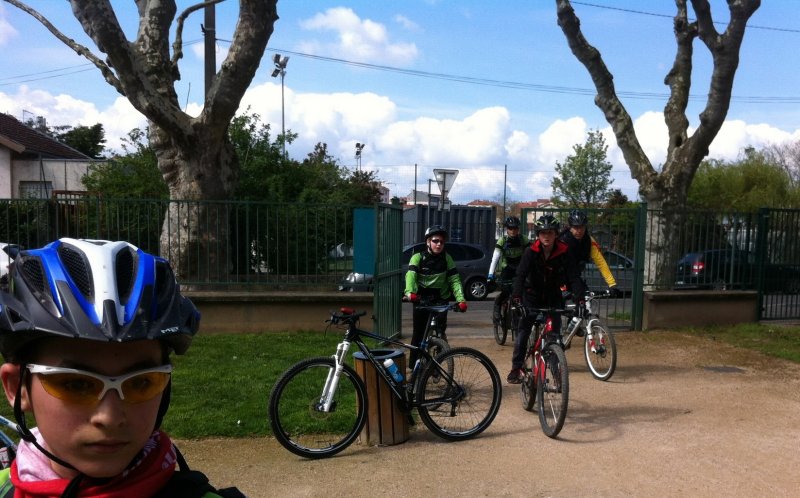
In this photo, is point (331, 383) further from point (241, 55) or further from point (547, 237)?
point (241, 55)

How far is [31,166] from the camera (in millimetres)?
30422

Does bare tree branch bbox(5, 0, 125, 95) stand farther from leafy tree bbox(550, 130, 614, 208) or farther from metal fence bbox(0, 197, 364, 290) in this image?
leafy tree bbox(550, 130, 614, 208)

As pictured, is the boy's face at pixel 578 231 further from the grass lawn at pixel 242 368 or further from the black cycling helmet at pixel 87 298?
the black cycling helmet at pixel 87 298

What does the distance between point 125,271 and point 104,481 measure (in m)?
0.40

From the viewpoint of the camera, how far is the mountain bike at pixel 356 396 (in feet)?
17.5

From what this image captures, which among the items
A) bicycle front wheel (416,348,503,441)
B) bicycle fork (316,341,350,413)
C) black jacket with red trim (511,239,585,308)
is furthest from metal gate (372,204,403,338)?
bicycle fork (316,341,350,413)

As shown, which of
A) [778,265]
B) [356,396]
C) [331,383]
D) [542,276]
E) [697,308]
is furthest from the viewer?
[778,265]

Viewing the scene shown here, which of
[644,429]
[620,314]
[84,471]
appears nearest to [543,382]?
[644,429]

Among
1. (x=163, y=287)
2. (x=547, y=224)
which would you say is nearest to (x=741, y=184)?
(x=547, y=224)

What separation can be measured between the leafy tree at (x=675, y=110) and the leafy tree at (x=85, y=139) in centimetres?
4255

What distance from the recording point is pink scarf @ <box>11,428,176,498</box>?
1.27 m

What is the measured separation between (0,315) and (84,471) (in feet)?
1.12

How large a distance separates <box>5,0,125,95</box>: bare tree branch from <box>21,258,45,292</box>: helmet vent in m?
10.2

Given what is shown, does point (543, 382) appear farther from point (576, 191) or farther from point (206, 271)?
point (576, 191)
